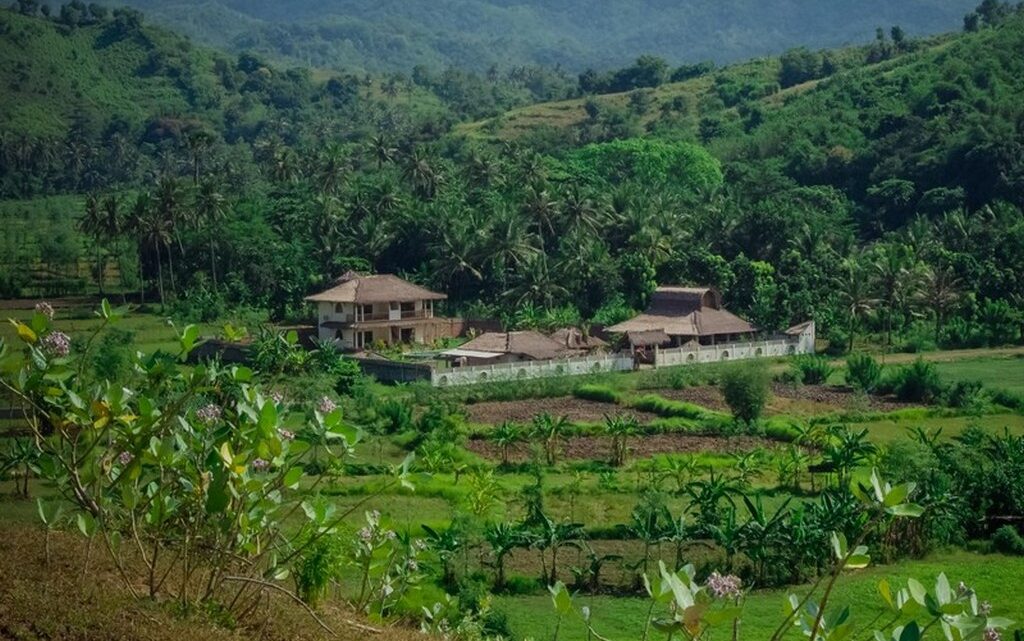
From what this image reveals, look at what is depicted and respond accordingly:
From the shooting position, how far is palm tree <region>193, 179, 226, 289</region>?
53.4 m

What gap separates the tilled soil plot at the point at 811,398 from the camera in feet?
115

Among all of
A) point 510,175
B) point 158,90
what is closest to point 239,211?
point 510,175

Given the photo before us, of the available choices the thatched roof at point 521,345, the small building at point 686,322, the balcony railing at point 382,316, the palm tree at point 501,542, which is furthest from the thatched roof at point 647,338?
the palm tree at point 501,542

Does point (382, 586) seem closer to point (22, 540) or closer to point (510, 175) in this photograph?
point (22, 540)

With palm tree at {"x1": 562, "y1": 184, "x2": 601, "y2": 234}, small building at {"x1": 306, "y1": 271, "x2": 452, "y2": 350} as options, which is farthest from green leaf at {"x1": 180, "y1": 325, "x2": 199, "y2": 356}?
palm tree at {"x1": 562, "y1": 184, "x2": 601, "y2": 234}

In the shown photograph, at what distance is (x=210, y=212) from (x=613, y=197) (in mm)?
16586

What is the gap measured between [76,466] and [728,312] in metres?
40.8

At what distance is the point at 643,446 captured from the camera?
30500 mm

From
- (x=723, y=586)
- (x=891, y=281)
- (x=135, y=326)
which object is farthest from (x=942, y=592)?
(x=135, y=326)

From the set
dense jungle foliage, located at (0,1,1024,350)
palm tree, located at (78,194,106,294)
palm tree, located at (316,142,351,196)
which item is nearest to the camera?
dense jungle foliage, located at (0,1,1024,350)

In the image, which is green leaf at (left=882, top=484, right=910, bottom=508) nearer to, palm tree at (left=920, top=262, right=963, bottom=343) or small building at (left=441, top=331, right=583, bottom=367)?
small building at (left=441, top=331, right=583, bottom=367)

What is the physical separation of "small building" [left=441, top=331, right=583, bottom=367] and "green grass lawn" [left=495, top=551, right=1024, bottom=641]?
2138cm

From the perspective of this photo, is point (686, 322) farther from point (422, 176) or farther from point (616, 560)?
point (616, 560)

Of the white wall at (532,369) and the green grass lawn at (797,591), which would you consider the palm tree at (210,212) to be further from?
the green grass lawn at (797,591)
